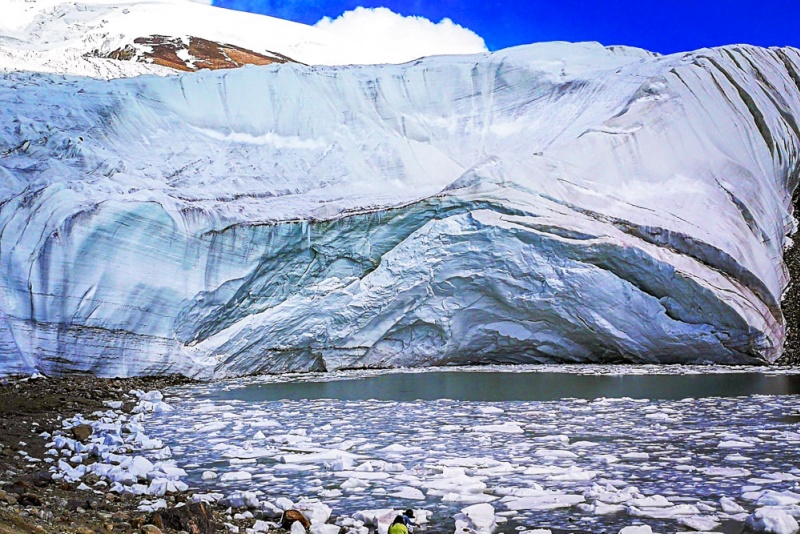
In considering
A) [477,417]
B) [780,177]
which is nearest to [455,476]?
[477,417]

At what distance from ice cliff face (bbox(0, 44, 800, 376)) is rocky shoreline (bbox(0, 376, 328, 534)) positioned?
3105 mm

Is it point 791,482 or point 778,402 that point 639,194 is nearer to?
point 778,402

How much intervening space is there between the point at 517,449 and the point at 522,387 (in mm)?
4225

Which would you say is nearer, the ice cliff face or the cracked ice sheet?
the cracked ice sheet

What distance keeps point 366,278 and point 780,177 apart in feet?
30.3

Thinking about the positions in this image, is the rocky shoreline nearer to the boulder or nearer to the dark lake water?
the boulder

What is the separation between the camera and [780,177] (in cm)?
1588

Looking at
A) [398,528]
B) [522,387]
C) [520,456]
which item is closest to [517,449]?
[520,456]

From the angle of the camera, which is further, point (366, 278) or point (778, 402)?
point (366, 278)

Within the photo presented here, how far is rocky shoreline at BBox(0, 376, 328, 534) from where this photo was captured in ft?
12.1

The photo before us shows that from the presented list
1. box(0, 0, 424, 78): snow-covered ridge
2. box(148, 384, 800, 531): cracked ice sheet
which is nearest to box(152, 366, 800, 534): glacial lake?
box(148, 384, 800, 531): cracked ice sheet

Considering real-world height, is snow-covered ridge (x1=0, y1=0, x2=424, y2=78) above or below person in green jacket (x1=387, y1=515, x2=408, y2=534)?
above

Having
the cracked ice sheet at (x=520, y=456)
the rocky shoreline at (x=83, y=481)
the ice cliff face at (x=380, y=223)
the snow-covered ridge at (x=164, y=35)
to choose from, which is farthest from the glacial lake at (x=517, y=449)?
the snow-covered ridge at (x=164, y=35)

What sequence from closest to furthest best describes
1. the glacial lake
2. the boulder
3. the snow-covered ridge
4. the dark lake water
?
the boulder, the glacial lake, the dark lake water, the snow-covered ridge
